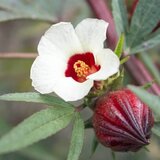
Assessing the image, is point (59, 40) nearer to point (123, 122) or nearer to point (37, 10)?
point (123, 122)

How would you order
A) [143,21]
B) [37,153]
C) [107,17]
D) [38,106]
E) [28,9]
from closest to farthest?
[143,21]
[107,17]
[28,9]
[37,153]
[38,106]

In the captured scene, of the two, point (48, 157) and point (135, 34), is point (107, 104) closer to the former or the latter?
point (135, 34)

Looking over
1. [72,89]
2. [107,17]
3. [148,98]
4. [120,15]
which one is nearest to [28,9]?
[107,17]

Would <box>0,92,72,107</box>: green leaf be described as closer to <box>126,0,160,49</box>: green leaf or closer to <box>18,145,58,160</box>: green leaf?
<box>126,0,160,49</box>: green leaf

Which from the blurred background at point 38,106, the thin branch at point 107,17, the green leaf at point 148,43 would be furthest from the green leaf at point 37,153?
the green leaf at point 148,43

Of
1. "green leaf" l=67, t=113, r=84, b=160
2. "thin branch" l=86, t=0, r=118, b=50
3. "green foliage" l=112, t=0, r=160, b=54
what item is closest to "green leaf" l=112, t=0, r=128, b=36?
"green foliage" l=112, t=0, r=160, b=54

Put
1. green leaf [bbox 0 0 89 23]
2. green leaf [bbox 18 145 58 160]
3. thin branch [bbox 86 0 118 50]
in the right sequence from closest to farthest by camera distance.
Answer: thin branch [bbox 86 0 118 50], green leaf [bbox 0 0 89 23], green leaf [bbox 18 145 58 160]
